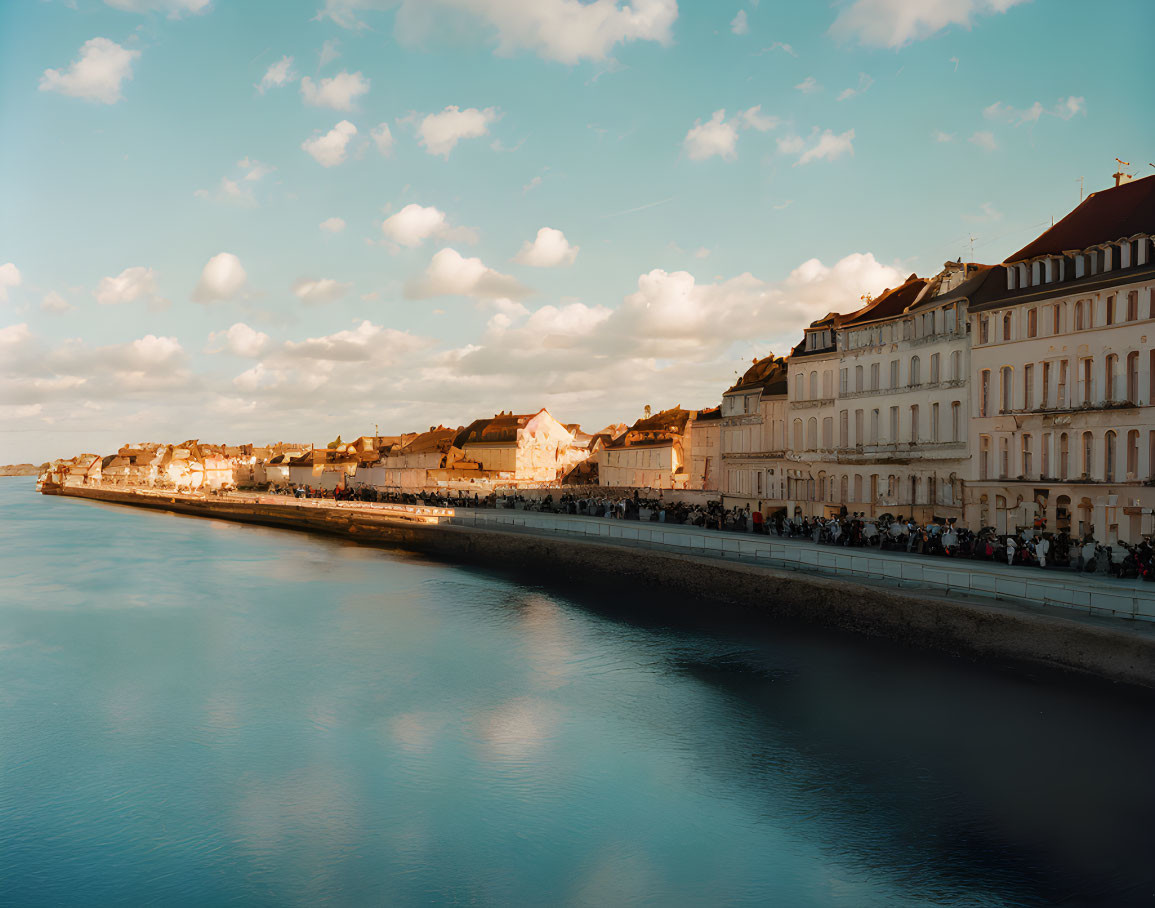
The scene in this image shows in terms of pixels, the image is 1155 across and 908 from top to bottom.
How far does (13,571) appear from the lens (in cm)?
4359

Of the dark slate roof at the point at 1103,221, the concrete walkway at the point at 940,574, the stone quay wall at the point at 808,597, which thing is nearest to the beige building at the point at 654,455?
the stone quay wall at the point at 808,597

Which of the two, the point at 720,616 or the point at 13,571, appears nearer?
the point at 720,616

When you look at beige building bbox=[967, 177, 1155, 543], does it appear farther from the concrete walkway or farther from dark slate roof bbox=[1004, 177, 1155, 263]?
the concrete walkway

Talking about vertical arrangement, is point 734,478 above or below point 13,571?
above

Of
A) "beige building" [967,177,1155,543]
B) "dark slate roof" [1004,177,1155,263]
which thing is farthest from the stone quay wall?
"dark slate roof" [1004,177,1155,263]

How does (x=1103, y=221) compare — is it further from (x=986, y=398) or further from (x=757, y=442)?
(x=757, y=442)

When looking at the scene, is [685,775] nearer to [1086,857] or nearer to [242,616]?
[1086,857]

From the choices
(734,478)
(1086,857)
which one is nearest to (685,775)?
(1086,857)

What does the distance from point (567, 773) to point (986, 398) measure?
22623 millimetres

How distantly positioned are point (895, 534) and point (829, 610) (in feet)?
22.4

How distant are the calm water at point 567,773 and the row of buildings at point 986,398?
1093 centimetres

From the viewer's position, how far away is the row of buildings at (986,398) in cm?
2514

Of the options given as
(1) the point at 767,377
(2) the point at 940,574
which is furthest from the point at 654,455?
(2) the point at 940,574

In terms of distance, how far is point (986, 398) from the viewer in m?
30.3
